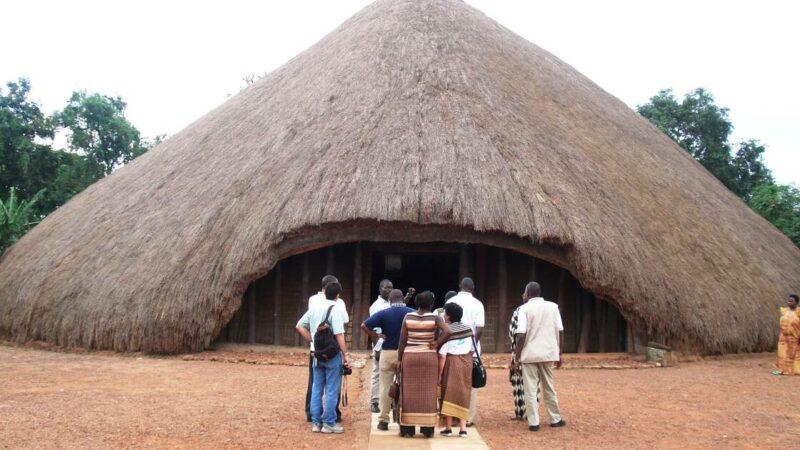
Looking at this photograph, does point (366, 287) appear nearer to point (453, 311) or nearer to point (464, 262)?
point (464, 262)

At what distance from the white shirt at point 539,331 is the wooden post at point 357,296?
6940mm

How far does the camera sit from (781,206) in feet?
85.4

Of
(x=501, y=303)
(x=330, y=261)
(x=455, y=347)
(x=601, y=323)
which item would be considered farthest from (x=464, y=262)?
(x=455, y=347)

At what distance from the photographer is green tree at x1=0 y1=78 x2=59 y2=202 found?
27719 mm

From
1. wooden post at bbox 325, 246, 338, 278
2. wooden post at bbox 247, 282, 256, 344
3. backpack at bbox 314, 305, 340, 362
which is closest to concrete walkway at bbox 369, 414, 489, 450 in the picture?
backpack at bbox 314, 305, 340, 362

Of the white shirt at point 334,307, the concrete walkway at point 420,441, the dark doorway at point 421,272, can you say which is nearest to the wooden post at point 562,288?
the dark doorway at point 421,272

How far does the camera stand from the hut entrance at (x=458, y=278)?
47.0ft

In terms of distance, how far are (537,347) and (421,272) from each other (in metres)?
12.6

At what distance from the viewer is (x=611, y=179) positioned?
15.8 m

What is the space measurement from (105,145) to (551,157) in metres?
25.2

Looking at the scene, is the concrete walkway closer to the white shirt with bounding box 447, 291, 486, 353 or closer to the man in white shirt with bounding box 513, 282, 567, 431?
the man in white shirt with bounding box 513, 282, 567, 431

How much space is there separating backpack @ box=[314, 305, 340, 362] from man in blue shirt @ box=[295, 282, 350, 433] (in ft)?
0.10

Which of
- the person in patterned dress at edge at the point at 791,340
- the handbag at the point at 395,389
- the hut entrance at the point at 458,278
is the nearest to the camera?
the handbag at the point at 395,389

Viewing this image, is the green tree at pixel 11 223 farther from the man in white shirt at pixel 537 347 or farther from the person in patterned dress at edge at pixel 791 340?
the person in patterned dress at edge at pixel 791 340
